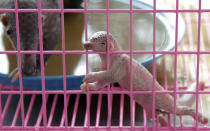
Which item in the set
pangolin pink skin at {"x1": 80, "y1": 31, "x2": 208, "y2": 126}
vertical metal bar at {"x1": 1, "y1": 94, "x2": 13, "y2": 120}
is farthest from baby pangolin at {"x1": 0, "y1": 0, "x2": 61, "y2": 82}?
pangolin pink skin at {"x1": 80, "y1": 31, "x2": 208, "y2": 126}

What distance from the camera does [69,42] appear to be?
61.6 inches

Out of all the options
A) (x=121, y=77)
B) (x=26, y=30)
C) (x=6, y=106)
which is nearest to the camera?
(x=121, y=77)

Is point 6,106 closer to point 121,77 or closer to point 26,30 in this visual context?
point 26,30

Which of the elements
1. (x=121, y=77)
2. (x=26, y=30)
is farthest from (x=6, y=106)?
(x=121, y=77)

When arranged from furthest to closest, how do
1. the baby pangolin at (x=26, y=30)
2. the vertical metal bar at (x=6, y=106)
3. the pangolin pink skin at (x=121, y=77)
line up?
the vertical metal bar at (x=6, y=106) < the baby pangolin at (x=26, y=30) < the pangolin pink skin at (x=121, y=77)

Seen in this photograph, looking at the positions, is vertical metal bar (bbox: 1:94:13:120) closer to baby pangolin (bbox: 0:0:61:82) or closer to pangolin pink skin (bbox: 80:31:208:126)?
baby pangolin (bbox: 0:0:61:82)

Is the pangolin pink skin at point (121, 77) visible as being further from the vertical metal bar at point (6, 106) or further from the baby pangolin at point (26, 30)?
the vertical metal bar at point (6, 106)

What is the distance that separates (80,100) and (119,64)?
18.2 inches

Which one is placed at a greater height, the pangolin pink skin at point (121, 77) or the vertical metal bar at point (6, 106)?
the pangolin pink skin at point (121, 77)

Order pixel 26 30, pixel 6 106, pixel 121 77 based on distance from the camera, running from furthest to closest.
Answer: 1. pixel 6 106
2. pixel 26 30
3. pixel 121 77

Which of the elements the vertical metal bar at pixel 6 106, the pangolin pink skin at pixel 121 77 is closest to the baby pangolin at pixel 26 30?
the vertical metal bar at pixel 6 106

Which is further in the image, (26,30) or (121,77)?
(26,30)

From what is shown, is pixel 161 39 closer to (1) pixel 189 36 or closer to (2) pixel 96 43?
(1) pixel 189 36

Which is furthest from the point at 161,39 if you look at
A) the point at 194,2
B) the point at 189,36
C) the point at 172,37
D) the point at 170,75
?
the point at 194,2
